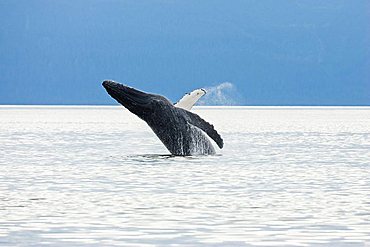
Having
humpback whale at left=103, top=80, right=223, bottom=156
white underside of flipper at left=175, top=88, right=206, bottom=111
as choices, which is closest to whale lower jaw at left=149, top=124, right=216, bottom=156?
humpback whale at left=103, top=80, right=223, bottom=156

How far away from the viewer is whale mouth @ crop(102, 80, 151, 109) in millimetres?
29062

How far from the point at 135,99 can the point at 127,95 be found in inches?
10.5

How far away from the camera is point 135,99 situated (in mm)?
29078

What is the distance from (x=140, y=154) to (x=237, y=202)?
1695 cm

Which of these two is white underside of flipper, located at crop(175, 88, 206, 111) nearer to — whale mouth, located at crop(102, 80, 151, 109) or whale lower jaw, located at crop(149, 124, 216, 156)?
whale lower jaw, located at crop(149, 124, 216, 156)

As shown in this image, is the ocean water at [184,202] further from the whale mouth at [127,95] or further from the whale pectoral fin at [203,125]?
the whale mouth at [127,95]

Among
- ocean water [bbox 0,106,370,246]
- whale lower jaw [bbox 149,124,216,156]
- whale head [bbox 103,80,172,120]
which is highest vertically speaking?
whale head [bbox 103,80,172,120]

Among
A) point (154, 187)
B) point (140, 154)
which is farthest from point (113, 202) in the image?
point (140, 154)

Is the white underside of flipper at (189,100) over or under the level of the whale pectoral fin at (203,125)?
over

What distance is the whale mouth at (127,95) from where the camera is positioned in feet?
95.3

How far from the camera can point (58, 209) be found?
58.7 ft

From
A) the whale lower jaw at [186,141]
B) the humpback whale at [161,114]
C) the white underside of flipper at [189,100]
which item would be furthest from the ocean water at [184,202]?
the white underside of flipper at [189,100]

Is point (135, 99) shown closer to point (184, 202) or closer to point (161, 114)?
point (161, 114)

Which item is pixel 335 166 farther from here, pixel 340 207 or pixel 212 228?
pixel 212 228
